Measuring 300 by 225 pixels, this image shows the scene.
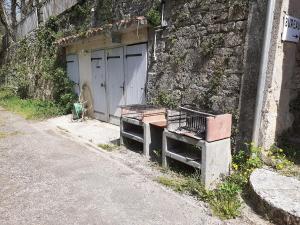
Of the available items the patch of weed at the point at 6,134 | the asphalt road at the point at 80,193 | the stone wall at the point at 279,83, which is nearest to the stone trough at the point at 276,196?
the asphalt road at the point at 80,193

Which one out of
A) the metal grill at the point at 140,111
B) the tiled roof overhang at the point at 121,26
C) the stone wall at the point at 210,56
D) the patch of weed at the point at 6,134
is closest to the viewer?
the stone wall at the point at 210,56

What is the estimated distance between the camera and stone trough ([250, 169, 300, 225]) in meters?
3.55

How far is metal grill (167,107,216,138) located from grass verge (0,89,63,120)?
253 inches

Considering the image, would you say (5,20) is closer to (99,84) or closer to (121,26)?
(99,84)

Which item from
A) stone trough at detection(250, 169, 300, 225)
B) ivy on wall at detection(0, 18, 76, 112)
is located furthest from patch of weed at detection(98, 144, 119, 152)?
ivy on wall at detection(0, 18, 76, 112)

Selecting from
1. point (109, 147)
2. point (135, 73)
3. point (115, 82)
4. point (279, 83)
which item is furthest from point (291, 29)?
point (115, 82)

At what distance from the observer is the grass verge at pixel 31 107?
1085 cm

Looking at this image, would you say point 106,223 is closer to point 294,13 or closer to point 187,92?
point 187,92

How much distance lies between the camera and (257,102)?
496cm

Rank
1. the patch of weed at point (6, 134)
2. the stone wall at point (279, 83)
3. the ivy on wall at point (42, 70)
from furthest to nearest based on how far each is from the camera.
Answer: the ivy on wall at point (42, 70) → the patch of weed at point (6, 134) → the stone wall at point (279, 83)

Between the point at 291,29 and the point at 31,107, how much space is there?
10227mm

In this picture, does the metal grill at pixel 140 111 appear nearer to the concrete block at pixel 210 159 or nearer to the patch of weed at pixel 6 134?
the concrete block at pixel 210 159

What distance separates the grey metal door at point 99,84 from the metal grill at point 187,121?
14.1 feet

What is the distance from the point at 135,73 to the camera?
25.7 feet
